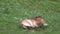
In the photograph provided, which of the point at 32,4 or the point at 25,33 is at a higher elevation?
the point at 32,4

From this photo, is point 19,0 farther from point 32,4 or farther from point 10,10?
point 10,10

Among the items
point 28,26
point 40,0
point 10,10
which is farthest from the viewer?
point 40,0

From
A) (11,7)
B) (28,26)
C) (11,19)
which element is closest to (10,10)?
(11,7)

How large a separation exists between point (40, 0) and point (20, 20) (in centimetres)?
500

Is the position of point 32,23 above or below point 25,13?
below

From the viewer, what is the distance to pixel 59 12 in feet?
57.3

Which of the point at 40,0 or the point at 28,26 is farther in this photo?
the point at 40,0

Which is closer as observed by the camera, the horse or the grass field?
the grass field

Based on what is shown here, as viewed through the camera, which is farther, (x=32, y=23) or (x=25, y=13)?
(x=25, y=13)

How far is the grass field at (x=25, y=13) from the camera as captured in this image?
1317 centimetres

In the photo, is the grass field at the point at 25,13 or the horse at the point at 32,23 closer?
the grass field at the point at 25,13

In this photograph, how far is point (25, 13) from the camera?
15758 mm

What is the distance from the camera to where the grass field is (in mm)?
13172

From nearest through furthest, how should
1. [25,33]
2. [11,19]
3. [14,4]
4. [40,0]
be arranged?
[25,33], [11,19], [14,4], [40,0]
